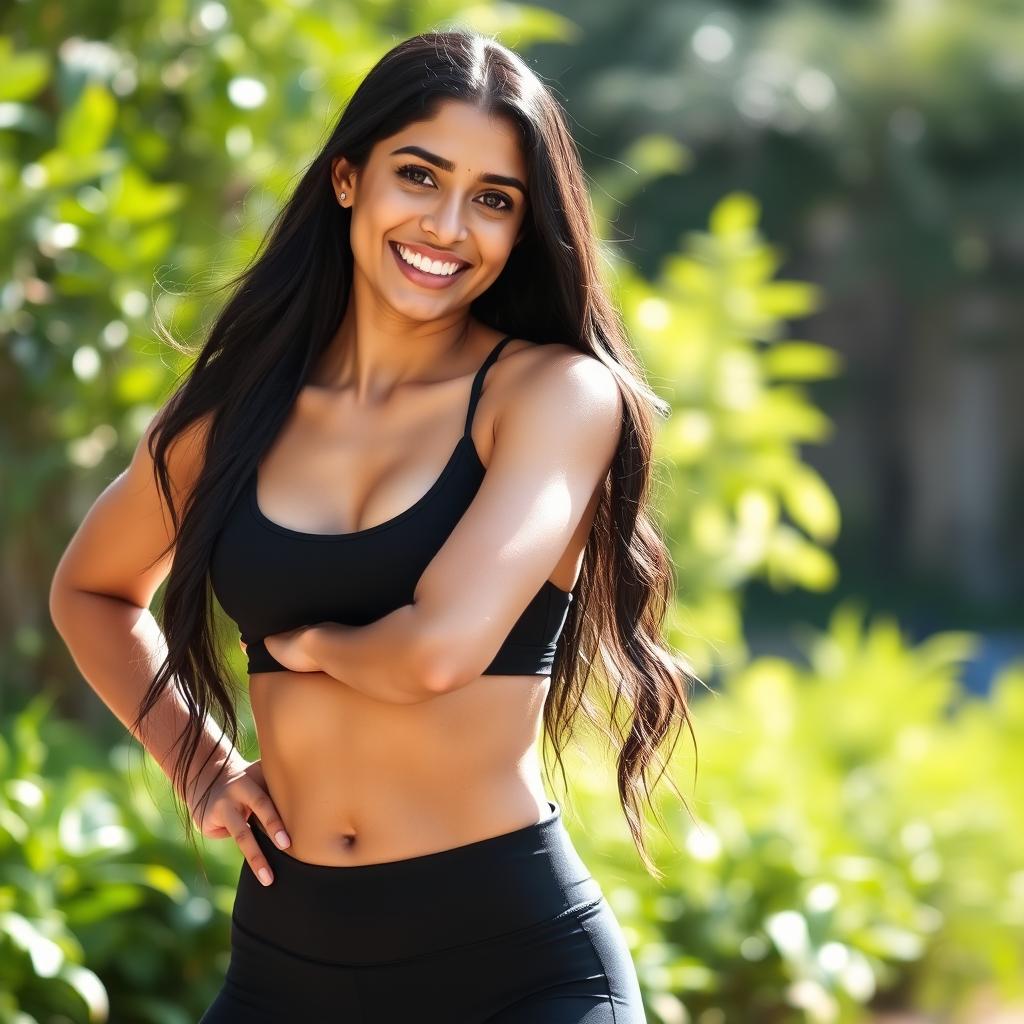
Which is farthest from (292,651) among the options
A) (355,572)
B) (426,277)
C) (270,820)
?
(426,277)

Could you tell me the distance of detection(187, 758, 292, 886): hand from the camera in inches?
83.3

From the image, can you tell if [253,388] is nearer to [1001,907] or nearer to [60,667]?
[60,667]

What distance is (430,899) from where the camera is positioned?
2.00m

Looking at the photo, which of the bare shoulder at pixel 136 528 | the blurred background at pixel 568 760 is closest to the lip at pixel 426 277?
the bare shoulder at pixel 136 528

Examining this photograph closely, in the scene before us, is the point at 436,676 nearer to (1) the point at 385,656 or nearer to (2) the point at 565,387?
(1) the point at 385,656

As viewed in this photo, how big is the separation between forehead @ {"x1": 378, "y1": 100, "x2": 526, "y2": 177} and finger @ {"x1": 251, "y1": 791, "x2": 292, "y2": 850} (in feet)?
2.67

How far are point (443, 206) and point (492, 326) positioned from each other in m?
0.27

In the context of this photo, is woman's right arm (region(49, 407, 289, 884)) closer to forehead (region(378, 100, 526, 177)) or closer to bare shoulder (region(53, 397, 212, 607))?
bare shoulder (region(53, 397, 212, 607))

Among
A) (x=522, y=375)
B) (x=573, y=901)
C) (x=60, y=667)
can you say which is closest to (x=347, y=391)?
(x=522, y=375)

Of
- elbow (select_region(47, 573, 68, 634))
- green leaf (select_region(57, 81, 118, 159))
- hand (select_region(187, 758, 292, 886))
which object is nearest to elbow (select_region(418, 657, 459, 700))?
hand (select_region(187, 758, 292, 886))

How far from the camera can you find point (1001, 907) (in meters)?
5.06

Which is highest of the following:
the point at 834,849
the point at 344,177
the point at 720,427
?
the point at 344,177

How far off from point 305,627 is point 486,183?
1.94ft

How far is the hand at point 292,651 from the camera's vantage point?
203cm
